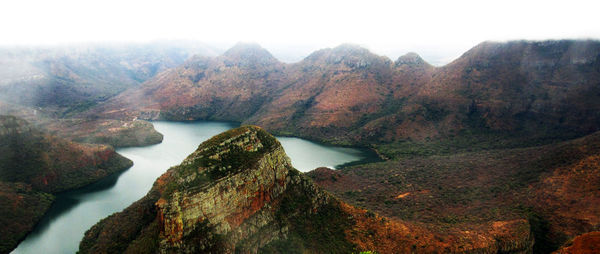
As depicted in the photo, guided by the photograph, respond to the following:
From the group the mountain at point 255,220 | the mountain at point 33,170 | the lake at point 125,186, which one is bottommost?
the lake at point 125,186

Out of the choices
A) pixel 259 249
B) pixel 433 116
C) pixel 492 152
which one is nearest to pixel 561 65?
pixel 433 116

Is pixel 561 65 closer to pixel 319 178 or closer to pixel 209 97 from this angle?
pixel 319 178

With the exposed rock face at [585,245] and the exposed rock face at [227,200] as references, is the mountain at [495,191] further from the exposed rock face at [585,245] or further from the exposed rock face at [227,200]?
the exposed rock face at [227,200]

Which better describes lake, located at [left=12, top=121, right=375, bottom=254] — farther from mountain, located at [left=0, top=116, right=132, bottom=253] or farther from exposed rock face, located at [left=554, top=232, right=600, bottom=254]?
exposed rock face, located at [left=554, top=232, right=600, bottom=254]

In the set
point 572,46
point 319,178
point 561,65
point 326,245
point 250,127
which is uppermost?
point 572,46

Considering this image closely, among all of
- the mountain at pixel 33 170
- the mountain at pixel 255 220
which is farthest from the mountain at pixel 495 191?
the mountain at pixel 33 170
